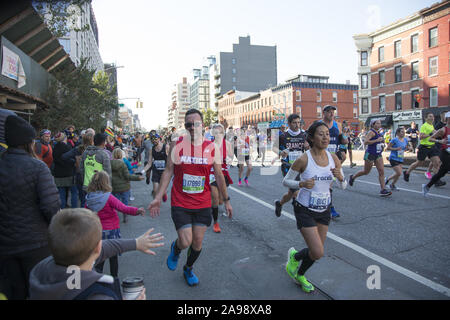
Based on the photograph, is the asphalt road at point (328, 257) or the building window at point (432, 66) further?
the building window at point (432, 66)

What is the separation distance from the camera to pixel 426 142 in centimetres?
995

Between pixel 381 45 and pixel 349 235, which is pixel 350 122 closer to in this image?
pixel 381 45

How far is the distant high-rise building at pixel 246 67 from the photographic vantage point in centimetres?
10300

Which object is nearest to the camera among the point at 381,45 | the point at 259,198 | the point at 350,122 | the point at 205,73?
the point at 259,198

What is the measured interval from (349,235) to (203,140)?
317 cm

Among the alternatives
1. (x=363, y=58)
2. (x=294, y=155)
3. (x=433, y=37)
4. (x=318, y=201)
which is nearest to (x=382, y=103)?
(x=363, y=58)

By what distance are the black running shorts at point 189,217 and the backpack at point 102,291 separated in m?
1.95

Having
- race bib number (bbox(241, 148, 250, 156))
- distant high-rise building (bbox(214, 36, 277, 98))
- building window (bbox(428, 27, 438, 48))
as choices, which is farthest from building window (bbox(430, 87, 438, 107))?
distant high-rise building (bbox(214, 36, 277, 98))

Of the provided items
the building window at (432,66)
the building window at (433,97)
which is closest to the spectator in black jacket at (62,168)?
the building window at (433,97)

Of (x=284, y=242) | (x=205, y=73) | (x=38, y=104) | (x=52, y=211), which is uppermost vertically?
(x=205, y=73)

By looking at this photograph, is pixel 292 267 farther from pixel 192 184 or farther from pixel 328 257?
pixel 192 184

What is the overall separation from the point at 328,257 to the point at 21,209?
12.5 ft

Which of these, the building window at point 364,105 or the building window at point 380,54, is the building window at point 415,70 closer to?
the building window at point 380,54

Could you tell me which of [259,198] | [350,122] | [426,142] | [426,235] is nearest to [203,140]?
[426,235]
